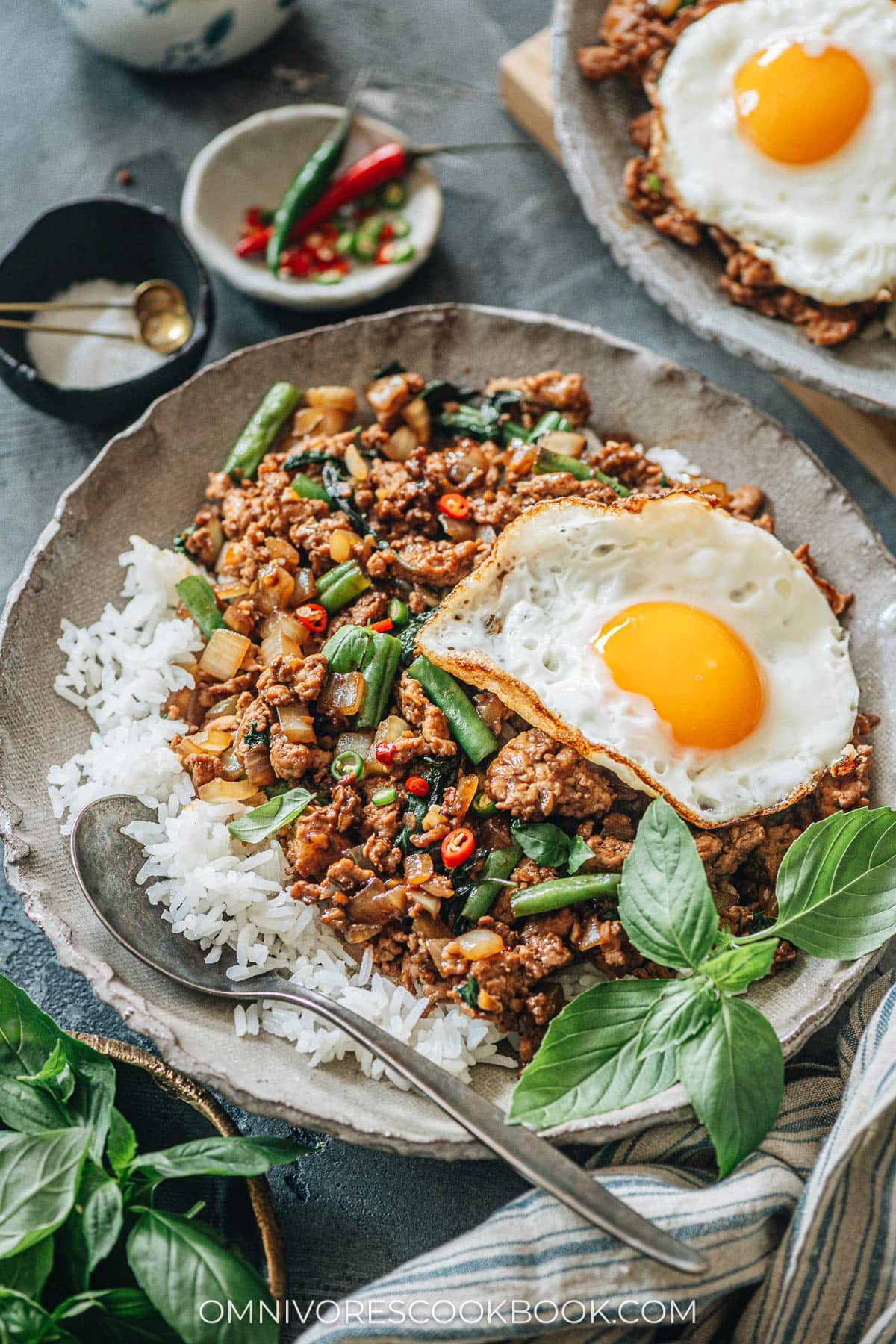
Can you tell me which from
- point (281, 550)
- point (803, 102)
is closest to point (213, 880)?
point (281, 550)

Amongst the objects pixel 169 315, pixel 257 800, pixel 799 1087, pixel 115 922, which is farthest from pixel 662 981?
pixel 169 315

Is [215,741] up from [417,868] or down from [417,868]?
up

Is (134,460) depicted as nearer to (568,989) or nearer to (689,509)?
(689,509)

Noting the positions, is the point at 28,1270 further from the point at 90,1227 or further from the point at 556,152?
the point at 556,152

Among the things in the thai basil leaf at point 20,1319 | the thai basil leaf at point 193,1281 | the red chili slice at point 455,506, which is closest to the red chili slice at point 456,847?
the red chili slice at point 455,506

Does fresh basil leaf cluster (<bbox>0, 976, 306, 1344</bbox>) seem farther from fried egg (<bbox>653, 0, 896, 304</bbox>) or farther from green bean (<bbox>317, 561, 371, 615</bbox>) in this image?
fried egg (<bbox>653, 0, 896, 304</bbox>)

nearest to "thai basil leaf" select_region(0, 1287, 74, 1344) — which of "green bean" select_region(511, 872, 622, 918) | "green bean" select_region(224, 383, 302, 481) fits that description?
"green bean" select_region(511, 872, 622, 918)

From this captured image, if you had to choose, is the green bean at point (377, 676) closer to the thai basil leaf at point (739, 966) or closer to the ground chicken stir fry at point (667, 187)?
the thai basil leaf at point (739, 966)
